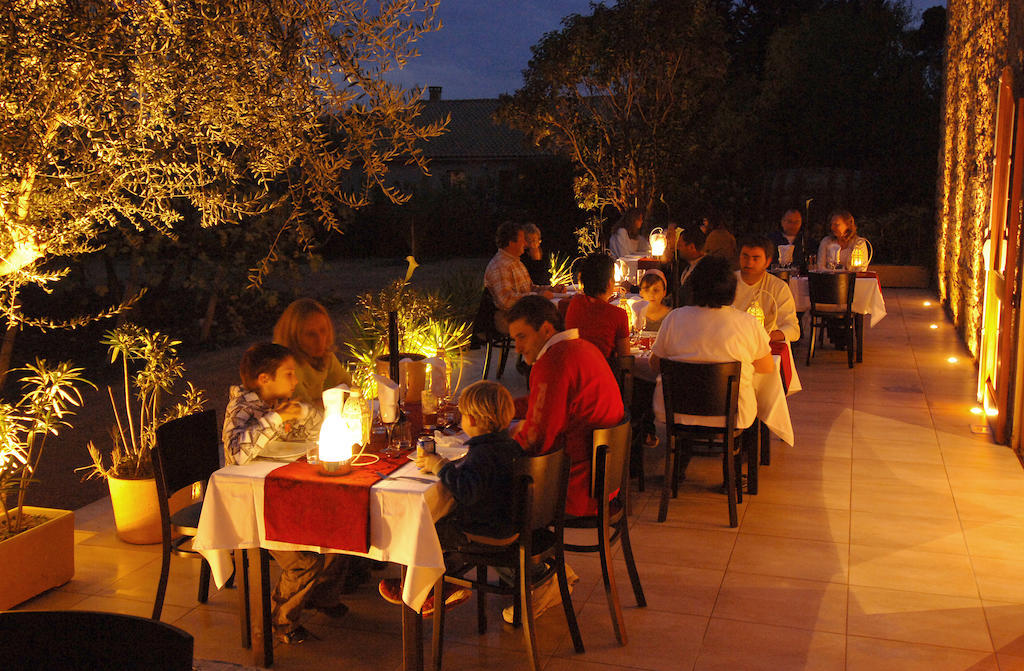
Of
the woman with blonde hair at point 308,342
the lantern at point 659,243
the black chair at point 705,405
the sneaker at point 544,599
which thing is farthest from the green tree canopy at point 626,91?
the sneaker at point 544,599

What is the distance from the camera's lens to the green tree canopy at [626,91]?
11.9 metres

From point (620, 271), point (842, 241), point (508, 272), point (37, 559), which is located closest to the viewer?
point (37, 559)

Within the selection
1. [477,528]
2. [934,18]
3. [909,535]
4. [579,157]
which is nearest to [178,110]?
[477,528]

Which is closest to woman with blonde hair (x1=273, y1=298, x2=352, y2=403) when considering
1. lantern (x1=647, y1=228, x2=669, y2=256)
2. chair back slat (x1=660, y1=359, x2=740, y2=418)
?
chair back slat (x1=660, y1=359, x2=740, y2=418)

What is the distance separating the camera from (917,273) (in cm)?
1475

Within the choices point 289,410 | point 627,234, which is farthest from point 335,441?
point 627,234

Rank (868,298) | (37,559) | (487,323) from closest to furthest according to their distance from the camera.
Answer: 1. (37,559)
2. (487,323)
3. (868,298)

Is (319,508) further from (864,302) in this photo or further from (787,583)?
(864,302)

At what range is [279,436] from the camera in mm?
3801

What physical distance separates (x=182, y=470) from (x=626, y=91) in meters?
9.78

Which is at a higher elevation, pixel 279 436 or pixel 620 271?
pixel 620 271

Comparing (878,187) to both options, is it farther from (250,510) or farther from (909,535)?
(250,510)

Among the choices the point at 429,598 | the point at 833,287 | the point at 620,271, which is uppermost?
the point at 620,271

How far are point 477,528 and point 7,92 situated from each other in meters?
2.37
